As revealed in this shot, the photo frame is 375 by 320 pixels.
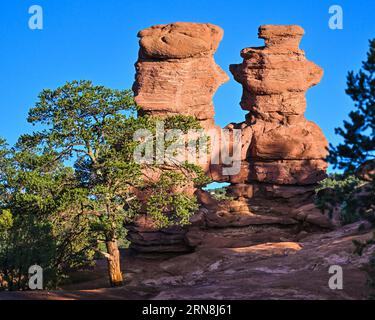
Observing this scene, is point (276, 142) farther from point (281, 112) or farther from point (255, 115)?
point (255, 115)

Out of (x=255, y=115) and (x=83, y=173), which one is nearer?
(x=83, y=173)

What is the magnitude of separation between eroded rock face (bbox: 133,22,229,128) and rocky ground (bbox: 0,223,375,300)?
13952mm

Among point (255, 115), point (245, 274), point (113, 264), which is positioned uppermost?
point (255, 115)

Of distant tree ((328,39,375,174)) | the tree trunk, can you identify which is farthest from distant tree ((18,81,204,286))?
distant tree ((328,39,375,174))

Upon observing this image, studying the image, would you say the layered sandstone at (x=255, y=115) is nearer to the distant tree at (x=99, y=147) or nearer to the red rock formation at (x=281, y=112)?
the red rock formation at (x=281, y=112)

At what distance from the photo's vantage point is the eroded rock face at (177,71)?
Result: 153ft

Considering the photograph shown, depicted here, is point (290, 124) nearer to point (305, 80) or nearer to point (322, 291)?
point (305, 80)

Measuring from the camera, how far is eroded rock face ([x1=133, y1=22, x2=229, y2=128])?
46688 mm

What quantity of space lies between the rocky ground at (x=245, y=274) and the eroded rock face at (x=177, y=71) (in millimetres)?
13952

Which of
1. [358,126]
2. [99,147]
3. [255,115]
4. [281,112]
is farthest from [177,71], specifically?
[358,126]

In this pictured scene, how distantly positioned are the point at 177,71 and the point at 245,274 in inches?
968

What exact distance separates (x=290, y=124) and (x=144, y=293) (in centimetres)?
2730

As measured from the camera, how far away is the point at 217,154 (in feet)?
158

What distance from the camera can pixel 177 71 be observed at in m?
47.2
